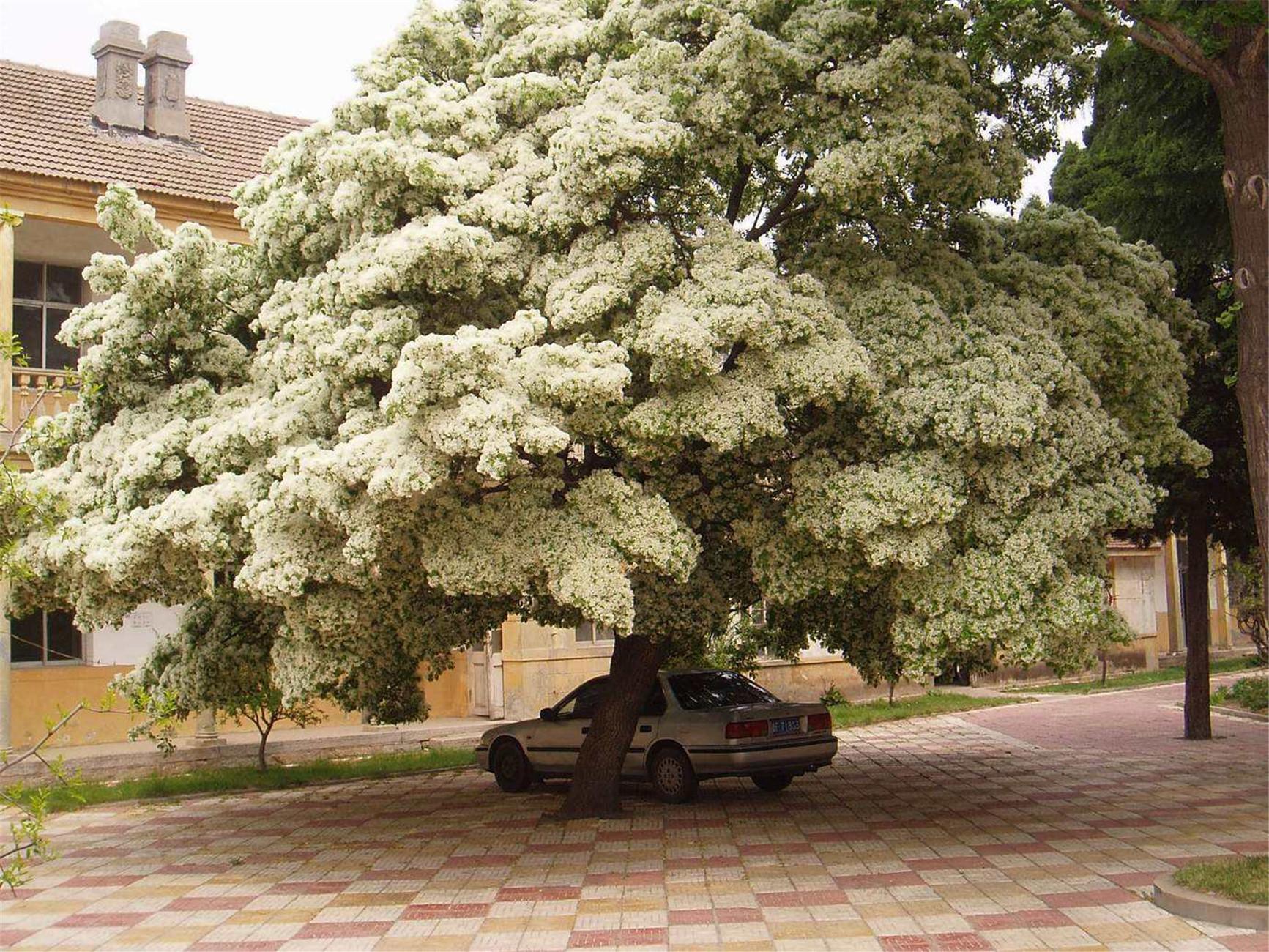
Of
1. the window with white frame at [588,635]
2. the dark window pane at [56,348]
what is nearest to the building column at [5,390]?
the dark window pane at [56,348]

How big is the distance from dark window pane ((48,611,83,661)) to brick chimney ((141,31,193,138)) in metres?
7.41

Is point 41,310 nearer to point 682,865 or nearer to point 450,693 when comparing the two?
point 450,693

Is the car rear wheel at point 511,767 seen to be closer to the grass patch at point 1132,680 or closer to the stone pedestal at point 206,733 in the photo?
the stone pedestal at point 206,733

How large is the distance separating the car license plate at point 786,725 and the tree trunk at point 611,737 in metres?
1.49

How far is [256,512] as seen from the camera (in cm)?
919

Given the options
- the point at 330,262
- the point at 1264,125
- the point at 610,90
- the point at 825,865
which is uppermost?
the point at 610,90

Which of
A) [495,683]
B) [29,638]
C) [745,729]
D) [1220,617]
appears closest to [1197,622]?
[745,729]

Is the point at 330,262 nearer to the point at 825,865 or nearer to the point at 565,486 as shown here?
the point at 565,486

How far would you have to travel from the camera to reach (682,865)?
10148mm

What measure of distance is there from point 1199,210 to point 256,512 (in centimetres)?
1016

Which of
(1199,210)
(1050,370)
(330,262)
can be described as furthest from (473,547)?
(1199,210)

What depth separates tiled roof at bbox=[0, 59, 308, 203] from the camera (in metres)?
16.9

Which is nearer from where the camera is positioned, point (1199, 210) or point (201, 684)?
point (201, 684)

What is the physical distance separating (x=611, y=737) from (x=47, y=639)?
1003 centimetres
